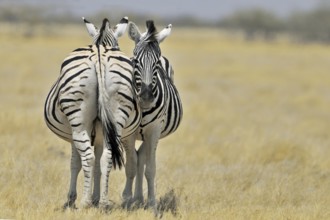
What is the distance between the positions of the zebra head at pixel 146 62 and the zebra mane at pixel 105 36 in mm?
261

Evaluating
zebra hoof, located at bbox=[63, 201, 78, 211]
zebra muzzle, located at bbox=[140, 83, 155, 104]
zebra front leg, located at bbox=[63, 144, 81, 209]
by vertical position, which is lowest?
zebra hoof, located at bbox=[63, 201, 78, 211]

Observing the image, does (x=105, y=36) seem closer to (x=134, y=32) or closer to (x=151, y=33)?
(x=134, y=32)

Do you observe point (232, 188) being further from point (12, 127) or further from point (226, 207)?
point (12, 127)

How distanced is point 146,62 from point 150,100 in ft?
1.22

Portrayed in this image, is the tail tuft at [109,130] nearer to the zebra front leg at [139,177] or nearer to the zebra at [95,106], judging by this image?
the zebra at [95,106]

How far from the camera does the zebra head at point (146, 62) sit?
227 inches

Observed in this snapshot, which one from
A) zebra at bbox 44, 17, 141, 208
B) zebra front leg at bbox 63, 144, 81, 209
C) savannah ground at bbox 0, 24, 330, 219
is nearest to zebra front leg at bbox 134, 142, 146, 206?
savannah ground at bbox 0, 24, 330, 219

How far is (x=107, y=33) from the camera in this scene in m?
6.67

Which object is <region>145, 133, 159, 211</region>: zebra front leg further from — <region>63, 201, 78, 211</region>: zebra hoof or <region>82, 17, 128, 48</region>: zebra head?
<region>82, 17, 128, 48</region>: zebra head

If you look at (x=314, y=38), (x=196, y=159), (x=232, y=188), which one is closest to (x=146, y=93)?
(x=232, y=188)

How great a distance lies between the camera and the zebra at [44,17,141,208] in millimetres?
5598

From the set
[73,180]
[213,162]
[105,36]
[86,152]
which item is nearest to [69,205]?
[73,180]

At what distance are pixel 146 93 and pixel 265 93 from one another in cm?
1535

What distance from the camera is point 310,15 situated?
113 meters
